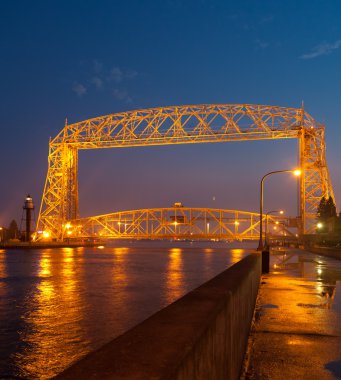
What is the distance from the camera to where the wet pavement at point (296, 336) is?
21.6 feet

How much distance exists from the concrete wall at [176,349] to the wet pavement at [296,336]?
1.40 m

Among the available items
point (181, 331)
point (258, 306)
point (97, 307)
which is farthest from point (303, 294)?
point (181, 331)

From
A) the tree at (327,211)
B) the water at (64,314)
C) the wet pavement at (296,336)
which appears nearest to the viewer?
the wet pavement at (296,336)

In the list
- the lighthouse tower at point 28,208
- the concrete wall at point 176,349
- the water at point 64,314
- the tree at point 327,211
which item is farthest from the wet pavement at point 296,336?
the lighthouse tower at point 28,208

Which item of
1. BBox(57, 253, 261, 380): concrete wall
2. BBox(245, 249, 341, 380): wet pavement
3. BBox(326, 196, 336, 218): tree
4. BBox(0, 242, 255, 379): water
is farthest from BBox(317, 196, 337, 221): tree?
BBox(57, 253, 261, 380): concrete wall

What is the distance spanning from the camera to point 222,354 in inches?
179

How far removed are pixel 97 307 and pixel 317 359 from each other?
12790 millimetres

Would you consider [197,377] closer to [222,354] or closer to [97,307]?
[222,354]

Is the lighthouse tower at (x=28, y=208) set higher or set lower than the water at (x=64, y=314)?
higher

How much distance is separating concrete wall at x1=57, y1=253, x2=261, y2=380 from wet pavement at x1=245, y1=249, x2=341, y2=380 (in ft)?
4.61

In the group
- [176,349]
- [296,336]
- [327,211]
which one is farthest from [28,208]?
[176,349]

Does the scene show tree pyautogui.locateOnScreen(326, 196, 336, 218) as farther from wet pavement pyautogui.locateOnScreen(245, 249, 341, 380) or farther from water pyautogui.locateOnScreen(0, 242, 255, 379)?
wet pavement pyautogui.locateOnScreen(245, 249, 341, 380)

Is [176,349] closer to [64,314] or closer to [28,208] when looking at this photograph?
[64,314]

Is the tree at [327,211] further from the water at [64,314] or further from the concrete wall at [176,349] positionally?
the concrete wall at [176,349]
